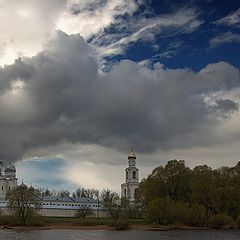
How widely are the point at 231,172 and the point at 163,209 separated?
57.0 feet

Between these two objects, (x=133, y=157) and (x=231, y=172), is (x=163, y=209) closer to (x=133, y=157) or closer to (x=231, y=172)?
(x=231, y=172)

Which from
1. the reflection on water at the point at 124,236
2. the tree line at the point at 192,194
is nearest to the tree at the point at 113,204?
the tree line at the point at 192,194

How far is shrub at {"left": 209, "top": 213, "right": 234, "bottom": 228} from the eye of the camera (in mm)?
90562

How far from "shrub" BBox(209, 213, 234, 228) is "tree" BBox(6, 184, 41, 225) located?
33.8 metres

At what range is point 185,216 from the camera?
93.9 metres

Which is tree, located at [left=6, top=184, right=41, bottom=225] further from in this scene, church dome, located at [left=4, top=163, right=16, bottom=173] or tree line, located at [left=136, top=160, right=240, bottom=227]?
church dome, located at [left=4, top=163, right=16, bottom=173]

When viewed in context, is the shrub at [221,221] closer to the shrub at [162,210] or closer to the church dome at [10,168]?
the shrub at [162,210]

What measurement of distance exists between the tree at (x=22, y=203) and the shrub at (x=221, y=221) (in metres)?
33.8

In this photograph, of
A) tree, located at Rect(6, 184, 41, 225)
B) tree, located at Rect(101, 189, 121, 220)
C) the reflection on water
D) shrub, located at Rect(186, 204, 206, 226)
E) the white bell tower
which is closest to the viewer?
the reflection on water

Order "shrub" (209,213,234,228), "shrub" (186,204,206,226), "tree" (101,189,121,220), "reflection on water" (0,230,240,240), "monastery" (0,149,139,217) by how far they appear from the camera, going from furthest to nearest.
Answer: "monastery" (0,149,139,217) < "tree" (101,189,121,220) < "shrub" (186,204,206,226) < "shrub" (209,213,234,228) < "reflection on water" (0,230,240,240)

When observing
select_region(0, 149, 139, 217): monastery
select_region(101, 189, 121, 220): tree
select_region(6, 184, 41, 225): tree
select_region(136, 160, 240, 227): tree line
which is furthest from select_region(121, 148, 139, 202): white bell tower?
select_region(6, 184, 41, 225): tree

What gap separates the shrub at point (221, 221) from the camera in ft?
297

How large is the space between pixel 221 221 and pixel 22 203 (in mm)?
37006

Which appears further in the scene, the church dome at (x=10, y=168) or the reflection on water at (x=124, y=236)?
the church dome at (x=10, y=168)
